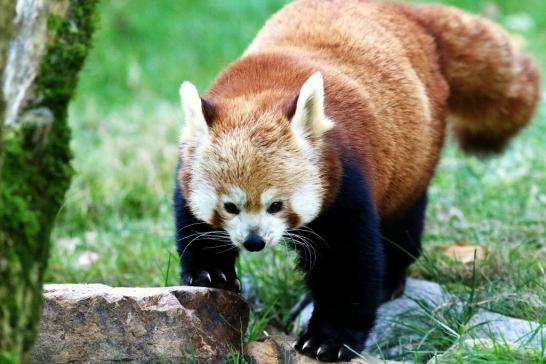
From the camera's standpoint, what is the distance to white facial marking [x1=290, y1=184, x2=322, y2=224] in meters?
3.54

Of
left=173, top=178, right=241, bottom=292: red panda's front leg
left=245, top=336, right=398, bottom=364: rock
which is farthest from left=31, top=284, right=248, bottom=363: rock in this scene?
left=173, top=178, right=241, bottom=292: red panda's front leg

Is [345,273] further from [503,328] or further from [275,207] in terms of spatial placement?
[503,328]

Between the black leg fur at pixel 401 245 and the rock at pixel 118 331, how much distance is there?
1.49m

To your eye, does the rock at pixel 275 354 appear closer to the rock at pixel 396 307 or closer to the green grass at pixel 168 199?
the green grass at pixel 168 199

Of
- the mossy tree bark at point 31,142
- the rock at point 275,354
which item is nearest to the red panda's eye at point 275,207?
the rock at point 275,354

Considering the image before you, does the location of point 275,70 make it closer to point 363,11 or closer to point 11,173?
point 363,11

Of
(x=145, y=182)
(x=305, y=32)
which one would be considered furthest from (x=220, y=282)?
(x=145, y=182)

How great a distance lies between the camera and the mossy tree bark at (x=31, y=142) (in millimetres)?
2420

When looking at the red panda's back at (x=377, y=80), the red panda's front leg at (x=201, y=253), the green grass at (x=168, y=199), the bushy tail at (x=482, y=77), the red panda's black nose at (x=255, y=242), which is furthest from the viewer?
the bushy tail at (x=482, y=77)

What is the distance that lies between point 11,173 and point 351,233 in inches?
65.7

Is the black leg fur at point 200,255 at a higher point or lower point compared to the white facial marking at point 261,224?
lower

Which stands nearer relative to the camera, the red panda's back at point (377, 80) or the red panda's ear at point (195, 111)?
the red panda's ear at point (195, 111)

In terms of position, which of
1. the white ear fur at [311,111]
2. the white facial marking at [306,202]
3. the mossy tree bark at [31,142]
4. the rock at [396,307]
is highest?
the mossy tree bark at [31,142]

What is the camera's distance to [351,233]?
373 centimetres
